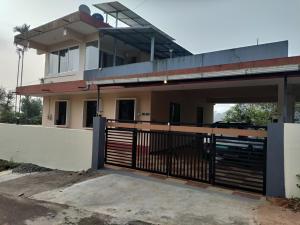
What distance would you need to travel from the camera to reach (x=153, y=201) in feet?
19.5

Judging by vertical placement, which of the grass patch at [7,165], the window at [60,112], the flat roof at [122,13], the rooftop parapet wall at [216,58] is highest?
the flat roof at [122,13]

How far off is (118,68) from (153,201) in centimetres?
712

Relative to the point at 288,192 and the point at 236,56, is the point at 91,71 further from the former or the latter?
the point at 288,192

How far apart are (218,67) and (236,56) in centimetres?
422

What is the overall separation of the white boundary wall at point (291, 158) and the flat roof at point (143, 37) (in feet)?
26.8

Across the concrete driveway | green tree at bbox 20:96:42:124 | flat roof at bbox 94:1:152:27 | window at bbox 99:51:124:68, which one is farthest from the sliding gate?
green tree at bbox 20:96:42:124

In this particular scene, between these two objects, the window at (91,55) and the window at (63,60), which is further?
the window at (63,60)

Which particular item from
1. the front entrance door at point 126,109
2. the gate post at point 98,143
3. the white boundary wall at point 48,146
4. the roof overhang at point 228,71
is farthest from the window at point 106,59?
the roof overhang at point 228,71

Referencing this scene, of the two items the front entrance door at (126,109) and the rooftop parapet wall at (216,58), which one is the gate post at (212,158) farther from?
the front entrance door at (126,109)

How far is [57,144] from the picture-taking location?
33.1 ft

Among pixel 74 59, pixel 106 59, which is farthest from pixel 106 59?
pixel 74 59

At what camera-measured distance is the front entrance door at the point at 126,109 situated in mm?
12258

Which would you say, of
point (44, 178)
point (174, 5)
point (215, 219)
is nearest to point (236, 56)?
point (174, 5)

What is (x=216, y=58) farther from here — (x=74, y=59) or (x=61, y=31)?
(x=61, y=31)
